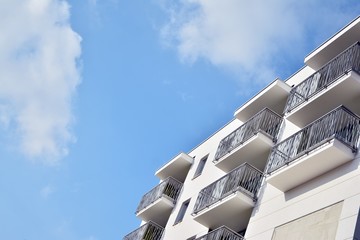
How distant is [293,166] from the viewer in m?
16.2

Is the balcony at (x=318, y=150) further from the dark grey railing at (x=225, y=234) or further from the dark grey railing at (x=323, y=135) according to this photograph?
the dark grey railing at (x=225, y=234)

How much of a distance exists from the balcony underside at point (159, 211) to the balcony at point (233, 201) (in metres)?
6.07

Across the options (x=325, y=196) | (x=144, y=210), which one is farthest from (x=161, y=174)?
(x=325, y=196)

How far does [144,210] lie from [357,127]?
15801 mm

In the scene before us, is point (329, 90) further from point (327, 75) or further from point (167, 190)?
point (167, 190)

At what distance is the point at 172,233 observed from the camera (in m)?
24.8

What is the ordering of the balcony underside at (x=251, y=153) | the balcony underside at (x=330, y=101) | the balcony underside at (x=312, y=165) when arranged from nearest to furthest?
the balcony underside at (x=312, y=165) → the balcony underside at (x=330, y=101) → the balcony underside at (x=251, y=153)

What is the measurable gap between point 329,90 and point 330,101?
0.50 metres

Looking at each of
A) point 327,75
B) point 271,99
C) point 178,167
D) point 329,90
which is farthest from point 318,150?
point 178,167

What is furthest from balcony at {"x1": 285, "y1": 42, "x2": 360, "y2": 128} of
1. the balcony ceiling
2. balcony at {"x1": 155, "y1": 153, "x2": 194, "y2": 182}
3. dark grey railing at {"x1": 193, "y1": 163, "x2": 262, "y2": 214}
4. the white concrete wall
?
balcony at {"x1": 155, "y1": 153, "x2": 194, "y2": 182}

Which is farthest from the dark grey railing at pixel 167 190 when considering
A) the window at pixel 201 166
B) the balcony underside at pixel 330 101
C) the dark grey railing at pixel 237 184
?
the balcony underside at pixel 330 101

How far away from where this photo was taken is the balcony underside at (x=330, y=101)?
16.8 metres

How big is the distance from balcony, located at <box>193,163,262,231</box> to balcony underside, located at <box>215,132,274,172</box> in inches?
47.3

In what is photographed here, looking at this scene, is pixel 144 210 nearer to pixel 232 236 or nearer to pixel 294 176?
pixel 232 236
